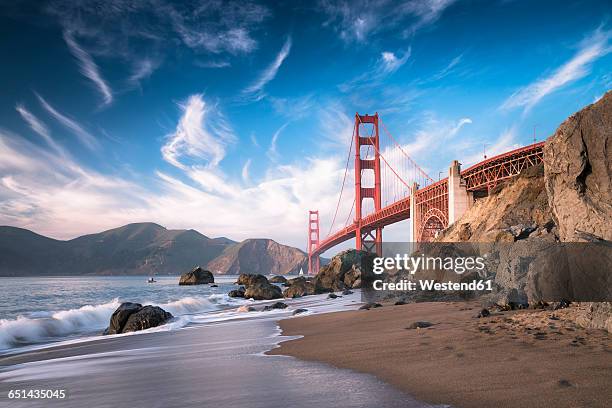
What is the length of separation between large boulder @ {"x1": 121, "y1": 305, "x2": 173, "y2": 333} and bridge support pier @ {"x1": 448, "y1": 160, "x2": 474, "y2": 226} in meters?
24.8

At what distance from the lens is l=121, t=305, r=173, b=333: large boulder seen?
32.3 ft

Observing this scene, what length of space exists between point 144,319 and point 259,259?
583ft

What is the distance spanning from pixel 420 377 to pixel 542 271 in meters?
4.14

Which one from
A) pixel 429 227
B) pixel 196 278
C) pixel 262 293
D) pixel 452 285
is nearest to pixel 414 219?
pixel 429 227

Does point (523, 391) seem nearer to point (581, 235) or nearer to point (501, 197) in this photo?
point (581, 235)

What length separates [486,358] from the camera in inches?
142

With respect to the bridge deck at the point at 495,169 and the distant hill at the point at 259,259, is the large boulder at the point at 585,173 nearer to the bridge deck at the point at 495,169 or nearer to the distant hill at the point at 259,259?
the bridge deck at the point at 495,169

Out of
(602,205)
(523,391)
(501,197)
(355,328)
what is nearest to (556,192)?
(602,205)

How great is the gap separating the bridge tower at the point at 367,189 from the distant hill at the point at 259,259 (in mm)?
110570

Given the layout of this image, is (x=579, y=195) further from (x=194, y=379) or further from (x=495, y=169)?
(x=495, y=169)

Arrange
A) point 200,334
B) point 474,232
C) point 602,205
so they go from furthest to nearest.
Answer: point 474,232 < point 200,334 < point 602,205

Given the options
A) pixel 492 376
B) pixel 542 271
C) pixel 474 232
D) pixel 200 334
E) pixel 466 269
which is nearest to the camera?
pixel 492 376

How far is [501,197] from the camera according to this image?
2388cm

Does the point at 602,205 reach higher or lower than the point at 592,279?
higher
